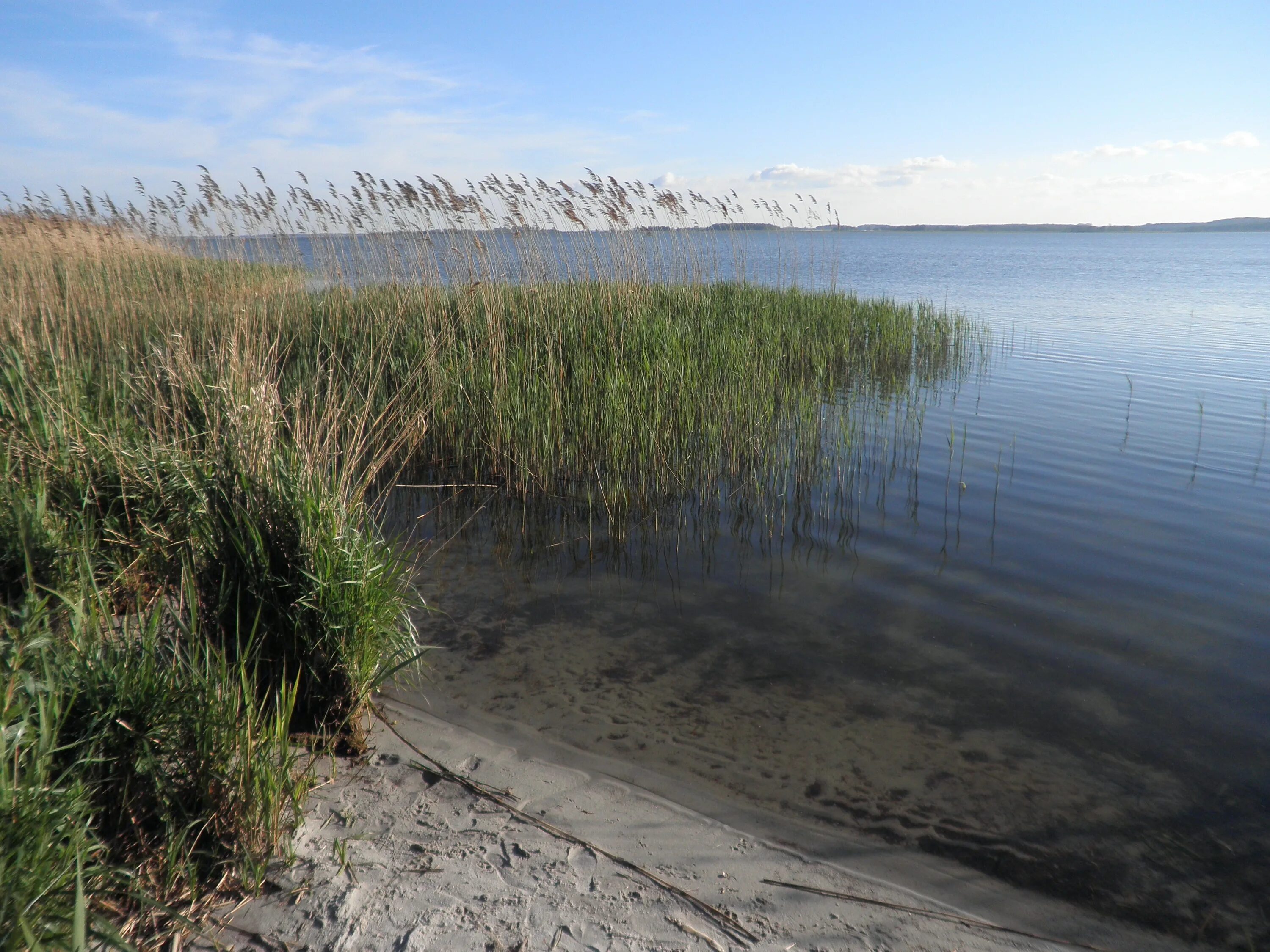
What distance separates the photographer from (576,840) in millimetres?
2309

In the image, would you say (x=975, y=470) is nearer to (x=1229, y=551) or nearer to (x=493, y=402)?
(x=1229, y=551)

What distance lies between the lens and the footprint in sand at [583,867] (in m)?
2.11

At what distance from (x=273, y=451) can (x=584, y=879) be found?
181 cm

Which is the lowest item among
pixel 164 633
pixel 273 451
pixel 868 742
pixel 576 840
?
pixel 868 742

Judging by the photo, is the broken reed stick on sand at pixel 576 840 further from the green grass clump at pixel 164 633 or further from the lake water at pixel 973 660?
the lake water at pixel 973 660

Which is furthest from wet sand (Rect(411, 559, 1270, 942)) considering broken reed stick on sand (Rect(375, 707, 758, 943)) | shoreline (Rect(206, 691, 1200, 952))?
broken reed stick on sand (Rect(375, 707, 758, 943))

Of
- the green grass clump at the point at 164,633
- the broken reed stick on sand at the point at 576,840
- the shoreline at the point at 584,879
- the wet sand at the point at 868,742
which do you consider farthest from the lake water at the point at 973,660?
the green grass clump at the point at 164,633

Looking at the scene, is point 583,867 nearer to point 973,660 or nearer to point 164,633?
point 164,633

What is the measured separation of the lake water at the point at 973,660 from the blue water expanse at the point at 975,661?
0.04 feet

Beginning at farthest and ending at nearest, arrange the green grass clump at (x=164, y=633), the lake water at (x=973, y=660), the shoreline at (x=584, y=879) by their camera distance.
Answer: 1. the lake water at (x=973, y=660)
2. the shoreline at (x=584, y=879)
3. the green grass clump at (x=164, y=633)

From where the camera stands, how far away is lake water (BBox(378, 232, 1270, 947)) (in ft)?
8.49

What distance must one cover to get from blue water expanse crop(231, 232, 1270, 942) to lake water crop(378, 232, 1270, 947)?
13 mm

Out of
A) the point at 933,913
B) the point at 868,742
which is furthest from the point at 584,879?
the point at 868,742

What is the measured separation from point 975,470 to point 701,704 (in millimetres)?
4109
